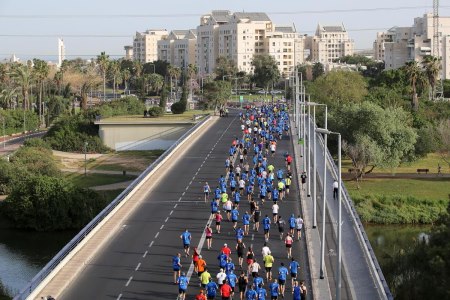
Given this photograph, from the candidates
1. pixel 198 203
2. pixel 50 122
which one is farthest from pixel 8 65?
pixel 198 203

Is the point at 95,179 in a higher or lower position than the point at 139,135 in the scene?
lower

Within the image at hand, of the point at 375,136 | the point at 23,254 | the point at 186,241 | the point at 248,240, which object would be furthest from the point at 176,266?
the point at 375,136

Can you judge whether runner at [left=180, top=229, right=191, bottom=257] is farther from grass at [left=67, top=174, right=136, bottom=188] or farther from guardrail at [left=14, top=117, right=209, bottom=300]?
grass at [left=67, top=174, right=136, bottom=188]

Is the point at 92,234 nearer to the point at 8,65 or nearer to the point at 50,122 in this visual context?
the point at 50,122

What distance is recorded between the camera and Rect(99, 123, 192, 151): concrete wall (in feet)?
295

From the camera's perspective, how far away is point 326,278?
27406mm

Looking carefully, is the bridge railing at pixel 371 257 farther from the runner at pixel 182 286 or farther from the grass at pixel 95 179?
the grass at pixel 95 179

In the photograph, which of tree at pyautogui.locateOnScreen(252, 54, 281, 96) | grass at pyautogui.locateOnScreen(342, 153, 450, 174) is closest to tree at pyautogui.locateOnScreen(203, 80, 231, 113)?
grass at pyautogui.locateOnScreen(342, 153, 450, 174)

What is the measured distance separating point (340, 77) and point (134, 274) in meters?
76.2

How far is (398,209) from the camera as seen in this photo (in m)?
54.9

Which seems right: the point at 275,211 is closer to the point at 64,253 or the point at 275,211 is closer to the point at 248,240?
the point at 248,240

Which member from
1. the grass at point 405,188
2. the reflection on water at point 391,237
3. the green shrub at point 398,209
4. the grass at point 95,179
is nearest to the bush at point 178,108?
the grass at point 95,179

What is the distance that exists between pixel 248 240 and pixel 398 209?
79.4 ft

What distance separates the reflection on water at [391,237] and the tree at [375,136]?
405 inches
